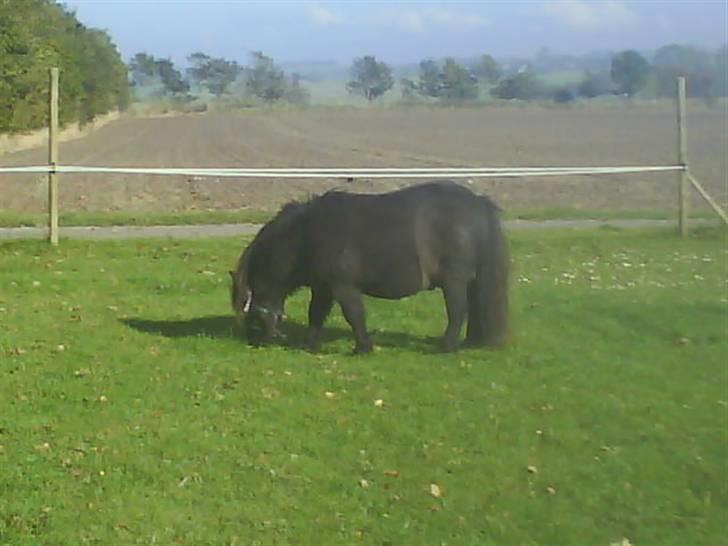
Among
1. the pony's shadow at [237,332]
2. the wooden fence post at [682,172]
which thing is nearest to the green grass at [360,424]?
the pony's shadow at [237,332]

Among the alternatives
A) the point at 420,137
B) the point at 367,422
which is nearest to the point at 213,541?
the point at 367,422

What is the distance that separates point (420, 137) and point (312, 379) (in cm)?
5056

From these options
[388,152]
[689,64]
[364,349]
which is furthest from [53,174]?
[388,152]

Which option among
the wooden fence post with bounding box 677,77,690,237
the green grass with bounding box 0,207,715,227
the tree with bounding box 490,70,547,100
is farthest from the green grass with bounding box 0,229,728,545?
the tree with bounding box 490,70,547,100

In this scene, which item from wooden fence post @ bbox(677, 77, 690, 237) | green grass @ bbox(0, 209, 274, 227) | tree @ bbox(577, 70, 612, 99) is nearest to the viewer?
wooden fence post @ bbox(677, 77, 690, 237)

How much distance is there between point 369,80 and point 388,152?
49684 millimetres

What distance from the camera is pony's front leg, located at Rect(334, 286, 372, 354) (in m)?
10.2

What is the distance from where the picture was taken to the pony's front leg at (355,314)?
1023 cm

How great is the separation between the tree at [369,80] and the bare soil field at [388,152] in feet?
24.6

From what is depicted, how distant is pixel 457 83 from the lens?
81.0 metres

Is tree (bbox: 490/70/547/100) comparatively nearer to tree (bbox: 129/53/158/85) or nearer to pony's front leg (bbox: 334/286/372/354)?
tree (bbox: 129/53/158/85)

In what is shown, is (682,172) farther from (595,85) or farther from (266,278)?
(595,85)

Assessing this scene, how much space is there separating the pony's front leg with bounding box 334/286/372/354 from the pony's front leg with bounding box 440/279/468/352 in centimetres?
65

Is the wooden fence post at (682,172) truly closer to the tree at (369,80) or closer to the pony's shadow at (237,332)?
the pony's shadow at (237,332)
